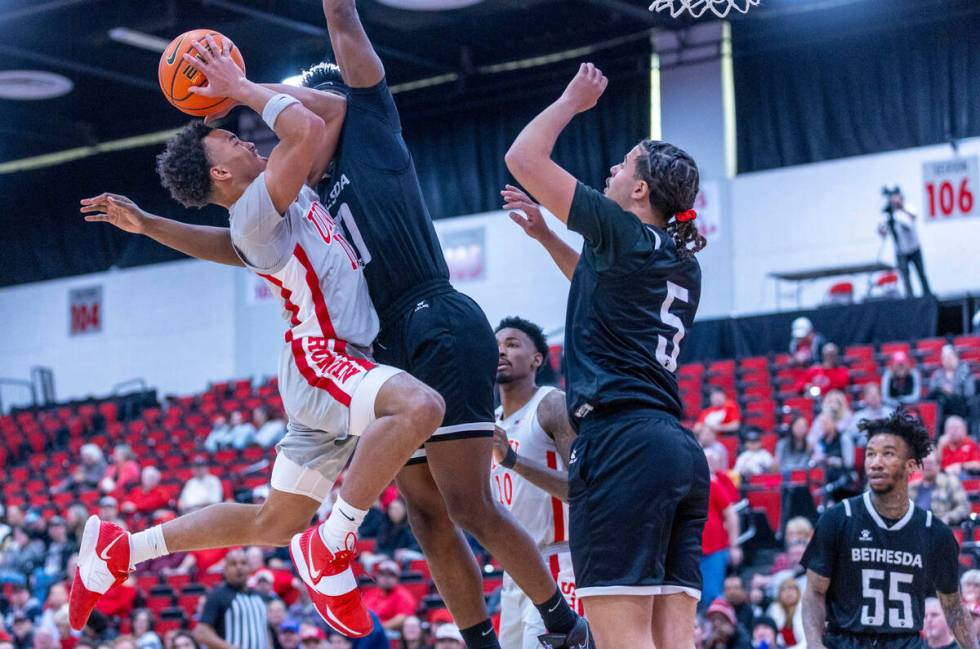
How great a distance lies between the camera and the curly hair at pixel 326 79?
5.62 metres

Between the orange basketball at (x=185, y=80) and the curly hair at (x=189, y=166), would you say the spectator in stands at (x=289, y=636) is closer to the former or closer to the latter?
the curly hair at (x=189, y=166)

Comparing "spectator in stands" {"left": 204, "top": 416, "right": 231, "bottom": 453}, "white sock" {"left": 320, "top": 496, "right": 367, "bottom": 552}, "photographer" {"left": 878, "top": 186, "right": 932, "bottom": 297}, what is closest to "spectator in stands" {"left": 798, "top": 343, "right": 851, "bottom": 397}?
"photographer" {"left": 878, "top": 186, "right": 932, "bottom": 297}

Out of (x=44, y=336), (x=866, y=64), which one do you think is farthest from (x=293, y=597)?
(x=44, y=336)

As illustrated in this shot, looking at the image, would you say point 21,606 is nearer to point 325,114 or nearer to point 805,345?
point 805,345

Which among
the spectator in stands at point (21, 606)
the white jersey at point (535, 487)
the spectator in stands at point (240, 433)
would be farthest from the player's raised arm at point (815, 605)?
the spectator in stands at point (240, 433)

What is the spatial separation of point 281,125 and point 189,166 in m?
0.53

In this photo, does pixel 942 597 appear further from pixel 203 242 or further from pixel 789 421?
pixel 789 421

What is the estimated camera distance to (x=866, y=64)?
69.2 feet

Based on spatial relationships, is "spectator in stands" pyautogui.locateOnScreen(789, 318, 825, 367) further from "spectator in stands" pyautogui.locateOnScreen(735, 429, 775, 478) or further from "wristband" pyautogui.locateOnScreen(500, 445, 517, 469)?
"wristband" pyautogui.locateOnScreen(500, 445, 517, 469)

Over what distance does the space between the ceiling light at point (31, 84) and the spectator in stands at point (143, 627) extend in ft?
42.1

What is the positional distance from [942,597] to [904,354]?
31.7ft

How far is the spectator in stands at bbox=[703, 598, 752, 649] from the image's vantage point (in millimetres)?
9961

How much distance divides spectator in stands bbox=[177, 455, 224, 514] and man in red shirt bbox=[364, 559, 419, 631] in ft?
20.6

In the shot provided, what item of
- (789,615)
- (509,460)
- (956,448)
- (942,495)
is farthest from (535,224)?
(956,448)
